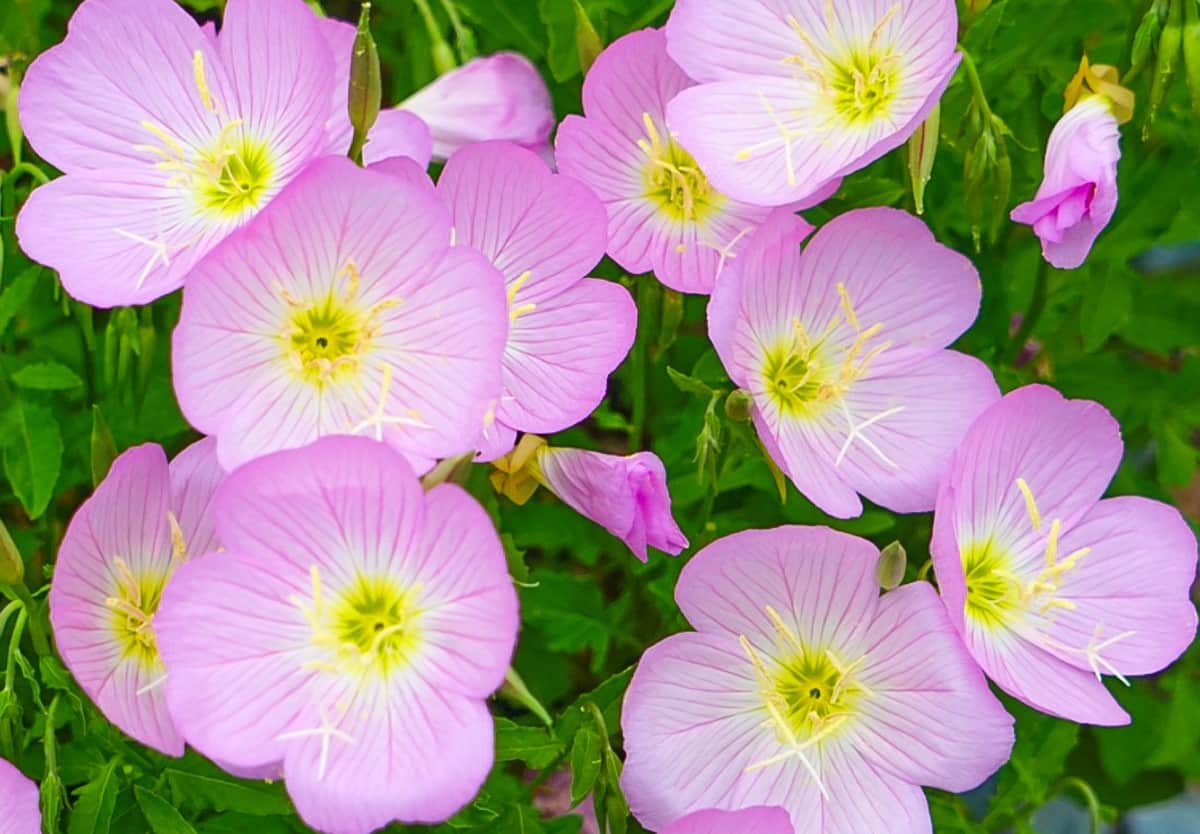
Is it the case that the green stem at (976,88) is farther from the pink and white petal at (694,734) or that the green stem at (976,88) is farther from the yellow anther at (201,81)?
the yellow anther at (201,81)

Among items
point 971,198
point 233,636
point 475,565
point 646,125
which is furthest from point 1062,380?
point 233,636

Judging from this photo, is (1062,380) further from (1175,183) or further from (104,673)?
(104,673)

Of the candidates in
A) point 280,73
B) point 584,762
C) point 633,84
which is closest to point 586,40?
point 633,84

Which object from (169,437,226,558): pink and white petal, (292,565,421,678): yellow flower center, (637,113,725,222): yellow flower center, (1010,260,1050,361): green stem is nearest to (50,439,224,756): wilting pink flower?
(169,437,226,558): pink and white petal

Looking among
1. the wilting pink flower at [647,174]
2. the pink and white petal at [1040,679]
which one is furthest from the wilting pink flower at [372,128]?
the pink and white petal at [1040,679]

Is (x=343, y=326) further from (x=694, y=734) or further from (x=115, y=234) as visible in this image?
(x=694, y=734)

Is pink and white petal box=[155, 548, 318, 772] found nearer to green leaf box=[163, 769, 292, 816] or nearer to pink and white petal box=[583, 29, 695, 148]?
green leaf box=[163, 769, 292, 816]
